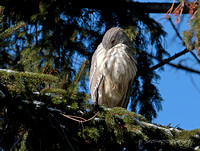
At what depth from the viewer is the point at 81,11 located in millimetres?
4836

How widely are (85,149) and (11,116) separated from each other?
55cm

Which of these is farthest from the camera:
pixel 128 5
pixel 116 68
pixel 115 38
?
pixel 128 5

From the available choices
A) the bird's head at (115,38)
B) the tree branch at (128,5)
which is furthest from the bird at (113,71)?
the tree branch at (128,5)

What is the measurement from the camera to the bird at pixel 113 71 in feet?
13.5

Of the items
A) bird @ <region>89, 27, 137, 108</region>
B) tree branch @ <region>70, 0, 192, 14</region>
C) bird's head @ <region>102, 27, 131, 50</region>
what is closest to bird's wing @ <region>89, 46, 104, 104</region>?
bird @ <region>89, 27, 137, 108</region>

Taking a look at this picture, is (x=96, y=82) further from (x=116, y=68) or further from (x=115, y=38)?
(x=115, y=38)

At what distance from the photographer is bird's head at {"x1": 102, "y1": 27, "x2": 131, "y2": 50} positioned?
433 cm

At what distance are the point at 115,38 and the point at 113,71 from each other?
535mm

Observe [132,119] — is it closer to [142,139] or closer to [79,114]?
[142,139]

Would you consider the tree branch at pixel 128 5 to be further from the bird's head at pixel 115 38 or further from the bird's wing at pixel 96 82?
the bird's wing at pixel 96 82

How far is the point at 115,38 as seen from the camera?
4328 mm

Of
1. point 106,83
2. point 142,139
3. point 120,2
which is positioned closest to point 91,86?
point 106,83

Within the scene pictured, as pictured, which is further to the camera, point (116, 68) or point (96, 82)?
point (96, 82)

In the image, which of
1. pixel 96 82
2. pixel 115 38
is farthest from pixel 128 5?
pixel 96 82
